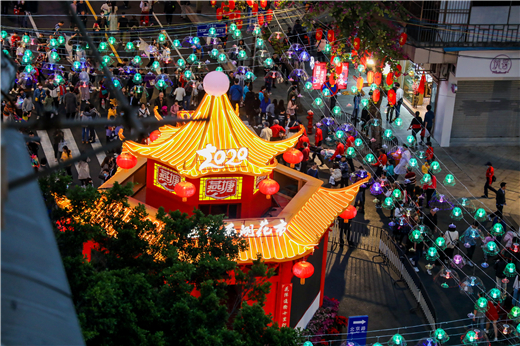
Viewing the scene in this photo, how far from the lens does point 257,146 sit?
59.5 ft

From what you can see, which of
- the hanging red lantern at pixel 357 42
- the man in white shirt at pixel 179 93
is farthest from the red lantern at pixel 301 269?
the man in white shirt at pixel 179 93

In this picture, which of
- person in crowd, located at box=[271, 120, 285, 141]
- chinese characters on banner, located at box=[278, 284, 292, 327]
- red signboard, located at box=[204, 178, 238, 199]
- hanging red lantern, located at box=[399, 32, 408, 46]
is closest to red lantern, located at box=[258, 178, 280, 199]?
red signboard, located at box=[204, 178, 238, 199]

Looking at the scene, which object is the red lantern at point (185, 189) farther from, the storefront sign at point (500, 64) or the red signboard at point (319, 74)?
the storefront sign at point (500, 64)

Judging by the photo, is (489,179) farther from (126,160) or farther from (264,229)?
(126,160)

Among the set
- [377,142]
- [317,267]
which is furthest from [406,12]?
[317,267]

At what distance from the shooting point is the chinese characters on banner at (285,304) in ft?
57.9

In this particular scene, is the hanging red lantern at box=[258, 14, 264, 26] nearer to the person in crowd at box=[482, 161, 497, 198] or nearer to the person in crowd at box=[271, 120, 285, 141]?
the person in crowd at box=[271, 120, 285, 141]

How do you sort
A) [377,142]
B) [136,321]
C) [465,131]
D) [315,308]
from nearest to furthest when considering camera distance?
1. [136,321]
2. [315,308]
3. [377,142]
4. [465,131]

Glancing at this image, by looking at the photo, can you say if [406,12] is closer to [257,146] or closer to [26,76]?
[257,146]

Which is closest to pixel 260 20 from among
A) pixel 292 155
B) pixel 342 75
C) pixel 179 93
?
pixel 179 93

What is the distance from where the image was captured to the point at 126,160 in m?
18.0

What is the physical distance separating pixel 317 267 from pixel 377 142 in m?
8.73

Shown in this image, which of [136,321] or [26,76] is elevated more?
[26,76]

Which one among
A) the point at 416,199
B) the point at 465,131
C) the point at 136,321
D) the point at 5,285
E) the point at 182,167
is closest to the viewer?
the point at 5,285
